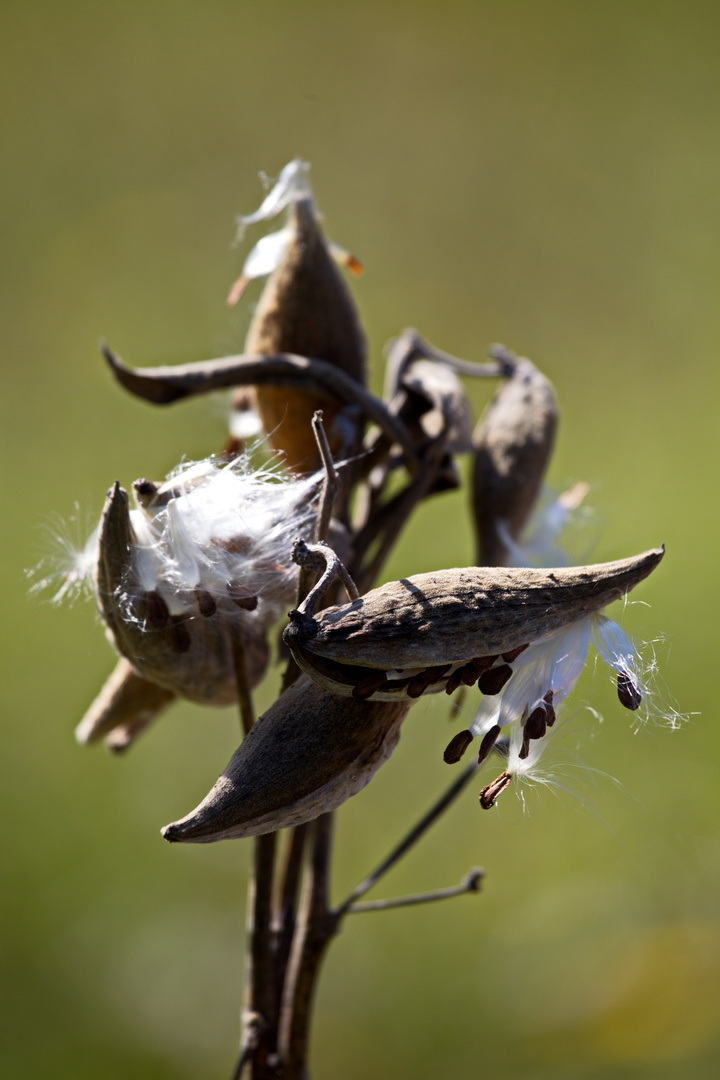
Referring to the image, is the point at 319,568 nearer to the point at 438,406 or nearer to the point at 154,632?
the point at 154,632

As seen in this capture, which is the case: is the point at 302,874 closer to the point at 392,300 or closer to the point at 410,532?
the point at 410,532

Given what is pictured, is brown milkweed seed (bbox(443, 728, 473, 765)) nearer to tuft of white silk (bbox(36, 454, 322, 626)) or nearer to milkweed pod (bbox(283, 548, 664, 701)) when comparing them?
milkweed pod (bbox(283, 548, 664, 701))

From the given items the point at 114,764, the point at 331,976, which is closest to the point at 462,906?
the point at 331,976

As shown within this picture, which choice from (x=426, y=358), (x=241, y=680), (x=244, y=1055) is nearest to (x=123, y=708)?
(x=241, y=680)

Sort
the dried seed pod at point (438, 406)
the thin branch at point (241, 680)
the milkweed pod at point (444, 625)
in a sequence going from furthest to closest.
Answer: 1. the dried seed pod at point (438, 406)
2. the thin branch at point (241, 680)
3. the milkweed pod at point (444, 625)

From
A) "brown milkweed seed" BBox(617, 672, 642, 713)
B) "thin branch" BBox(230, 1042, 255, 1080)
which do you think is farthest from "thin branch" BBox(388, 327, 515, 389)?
"thin branch" BBox(230, 1042, 255, 1080)

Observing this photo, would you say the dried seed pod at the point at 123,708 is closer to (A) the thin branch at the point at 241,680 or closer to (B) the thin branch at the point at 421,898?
(A) the thin branch at the point at 241,680

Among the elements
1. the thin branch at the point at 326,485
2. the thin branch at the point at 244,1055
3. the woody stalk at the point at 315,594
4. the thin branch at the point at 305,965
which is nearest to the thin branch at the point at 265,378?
the woody stalk at the point at 315,594
